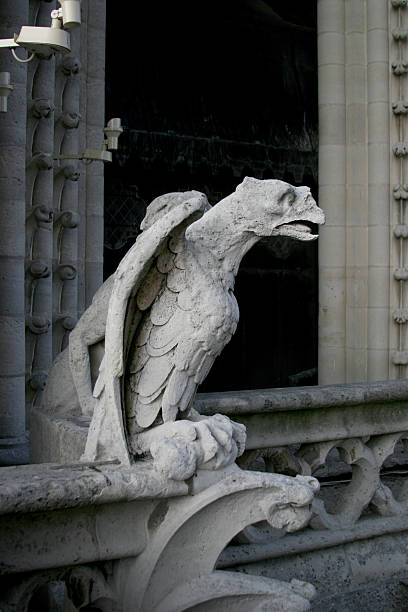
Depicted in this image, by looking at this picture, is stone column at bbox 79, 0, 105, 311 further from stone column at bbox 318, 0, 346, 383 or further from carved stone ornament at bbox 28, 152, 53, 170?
stone column at bbox 318, 0, 346, 383

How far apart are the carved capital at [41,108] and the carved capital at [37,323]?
87 cm

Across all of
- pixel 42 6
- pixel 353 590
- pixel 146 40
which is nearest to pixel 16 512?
pixel 353 590

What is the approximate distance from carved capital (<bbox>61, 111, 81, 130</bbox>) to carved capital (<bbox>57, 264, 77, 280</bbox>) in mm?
639

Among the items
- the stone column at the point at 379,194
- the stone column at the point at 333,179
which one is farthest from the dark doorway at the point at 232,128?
the stone column at the point at 379,194

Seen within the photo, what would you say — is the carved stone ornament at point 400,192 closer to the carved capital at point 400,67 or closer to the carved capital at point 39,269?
the carved capital at point 400,67

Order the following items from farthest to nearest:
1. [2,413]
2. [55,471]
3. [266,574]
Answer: [2,413] → [266,574] → [55,471]

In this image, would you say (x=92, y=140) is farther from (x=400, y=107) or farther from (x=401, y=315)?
(x=401, y=315)

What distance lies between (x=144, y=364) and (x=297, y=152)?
495 centimetres

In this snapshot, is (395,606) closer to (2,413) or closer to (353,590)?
(353,590)

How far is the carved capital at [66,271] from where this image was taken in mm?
3990

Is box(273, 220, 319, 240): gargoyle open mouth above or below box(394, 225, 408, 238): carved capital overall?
below

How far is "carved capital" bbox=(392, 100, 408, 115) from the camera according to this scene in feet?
16.5

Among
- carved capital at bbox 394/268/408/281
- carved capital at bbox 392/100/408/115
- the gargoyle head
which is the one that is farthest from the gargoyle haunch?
carved capital at bbox 392/100/408/115

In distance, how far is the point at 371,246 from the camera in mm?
5105
